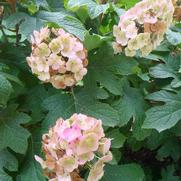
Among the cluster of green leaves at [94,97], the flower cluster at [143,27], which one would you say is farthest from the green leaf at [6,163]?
the flower cluster at [143,27]

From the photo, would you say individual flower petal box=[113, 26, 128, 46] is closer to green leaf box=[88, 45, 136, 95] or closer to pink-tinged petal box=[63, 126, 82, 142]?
green leaf box=[88, 45, 136, 95]

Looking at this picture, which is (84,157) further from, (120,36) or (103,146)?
(120,36)

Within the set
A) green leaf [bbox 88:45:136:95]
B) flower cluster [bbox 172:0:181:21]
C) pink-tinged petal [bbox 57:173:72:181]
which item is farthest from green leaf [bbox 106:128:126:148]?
flower cluster [bbox 172:0:181:21]

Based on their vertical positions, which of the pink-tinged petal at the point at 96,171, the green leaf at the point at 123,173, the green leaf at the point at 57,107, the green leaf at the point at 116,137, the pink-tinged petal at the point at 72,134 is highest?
the pink-tinged petal at the point at 72,134

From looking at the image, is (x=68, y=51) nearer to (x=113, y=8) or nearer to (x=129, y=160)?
(x=113, y=8)

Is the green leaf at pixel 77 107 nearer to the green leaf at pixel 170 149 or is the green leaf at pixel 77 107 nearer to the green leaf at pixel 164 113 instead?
the green leaf at pixel 164 113

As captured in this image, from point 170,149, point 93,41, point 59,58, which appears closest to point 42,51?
point 59,58

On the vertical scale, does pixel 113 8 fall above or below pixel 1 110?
above

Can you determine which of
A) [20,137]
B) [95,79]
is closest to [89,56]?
[95,79]
